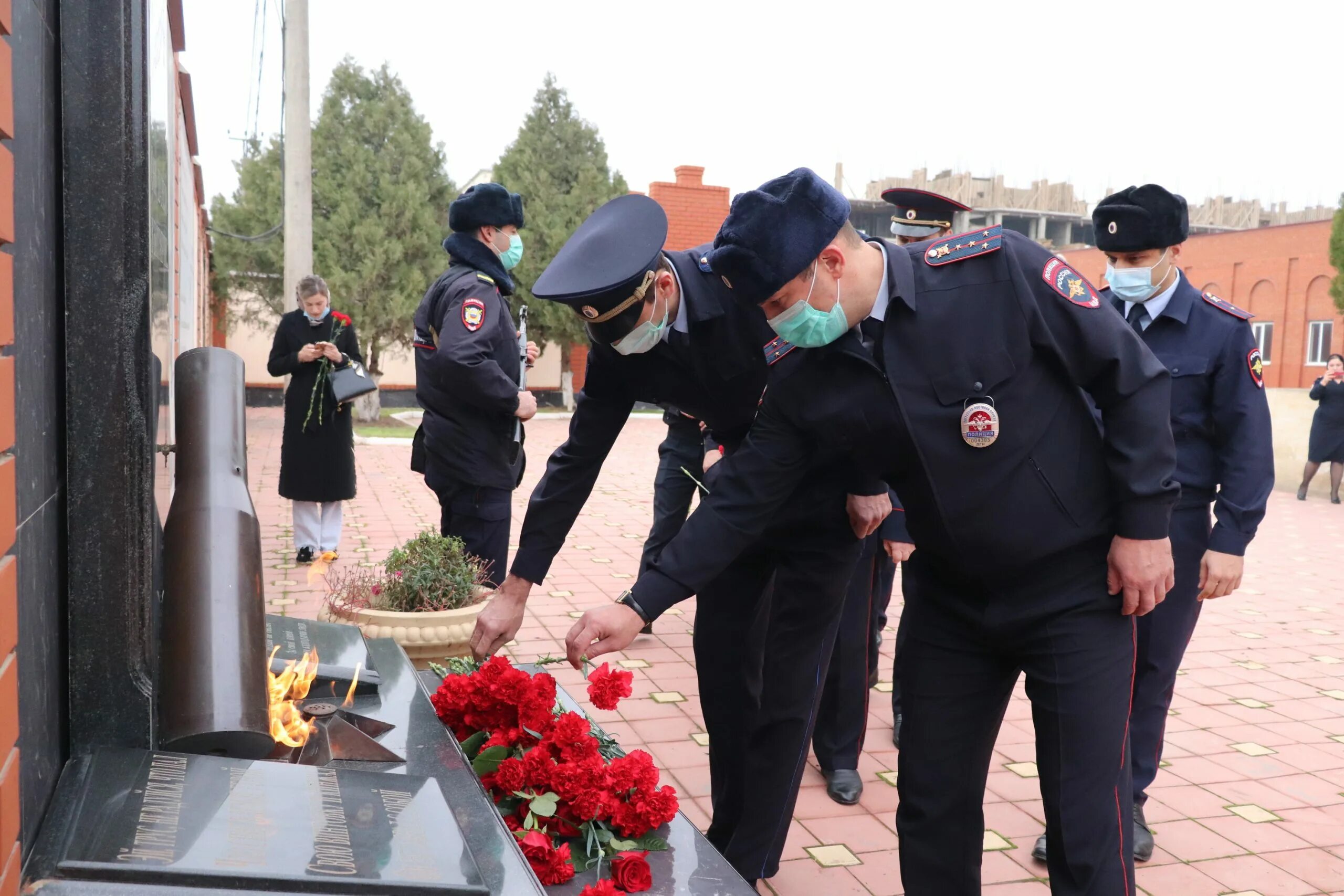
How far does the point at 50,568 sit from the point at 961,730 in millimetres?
1854

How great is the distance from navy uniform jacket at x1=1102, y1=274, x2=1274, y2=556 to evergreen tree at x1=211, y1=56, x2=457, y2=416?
66.3 ft

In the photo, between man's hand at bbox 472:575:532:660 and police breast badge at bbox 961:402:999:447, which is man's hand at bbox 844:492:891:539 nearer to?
police breast badge at bbox 961:402:999:447

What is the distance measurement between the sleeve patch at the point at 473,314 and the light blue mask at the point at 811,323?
97.2 inches

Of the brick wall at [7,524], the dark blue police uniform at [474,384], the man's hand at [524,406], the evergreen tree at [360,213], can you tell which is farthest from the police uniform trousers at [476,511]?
the evergreen tree at [360,213]

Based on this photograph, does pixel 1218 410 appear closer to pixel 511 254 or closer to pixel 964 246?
pixel 964 246

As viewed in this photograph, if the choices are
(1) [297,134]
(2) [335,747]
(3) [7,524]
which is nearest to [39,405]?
(3) [7,524]

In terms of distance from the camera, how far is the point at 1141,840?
3.22 m

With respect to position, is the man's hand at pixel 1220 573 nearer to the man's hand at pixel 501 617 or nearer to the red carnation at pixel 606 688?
the red carnation at pixel 606 688

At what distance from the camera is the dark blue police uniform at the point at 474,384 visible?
14.7 ft


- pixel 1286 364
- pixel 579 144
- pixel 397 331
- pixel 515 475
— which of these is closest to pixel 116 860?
pixel 515 475

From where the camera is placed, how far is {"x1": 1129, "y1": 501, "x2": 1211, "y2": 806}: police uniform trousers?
329 centimetres

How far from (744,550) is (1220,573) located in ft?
5.03

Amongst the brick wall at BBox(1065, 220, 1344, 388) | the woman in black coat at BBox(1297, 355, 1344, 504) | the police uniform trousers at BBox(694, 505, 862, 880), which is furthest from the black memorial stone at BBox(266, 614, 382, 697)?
the brick wall at BBox(1065, 220, 1344, 388)

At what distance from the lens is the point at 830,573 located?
2.88 metres
